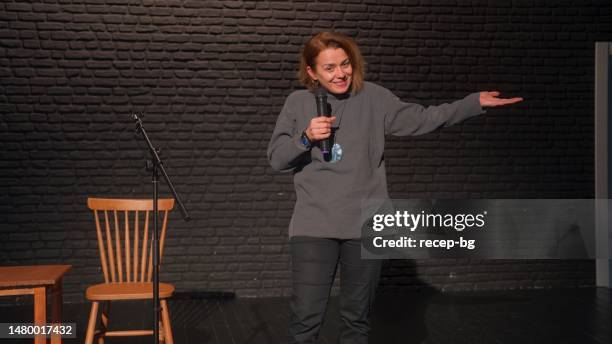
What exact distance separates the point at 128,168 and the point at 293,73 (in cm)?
142

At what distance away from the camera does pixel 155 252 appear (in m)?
2.56

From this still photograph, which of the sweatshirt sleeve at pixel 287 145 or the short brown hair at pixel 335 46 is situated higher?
the short brown hair at pixel 335 46

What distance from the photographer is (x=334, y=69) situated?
2.13 metres

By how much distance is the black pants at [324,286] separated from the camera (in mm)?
2080

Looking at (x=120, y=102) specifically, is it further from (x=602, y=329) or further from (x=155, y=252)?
(x=602, y=329)

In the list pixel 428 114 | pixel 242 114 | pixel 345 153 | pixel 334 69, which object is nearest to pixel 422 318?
pixel 242 114

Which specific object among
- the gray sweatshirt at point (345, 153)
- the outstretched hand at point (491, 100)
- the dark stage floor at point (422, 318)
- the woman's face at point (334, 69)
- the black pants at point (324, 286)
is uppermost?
the woman's face at point (334, 69)

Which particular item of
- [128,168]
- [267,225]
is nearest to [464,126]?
[267,225]

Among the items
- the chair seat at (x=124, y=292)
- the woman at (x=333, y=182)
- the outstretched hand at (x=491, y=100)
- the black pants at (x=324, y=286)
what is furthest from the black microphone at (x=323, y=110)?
the chair seat at (x=124, y=292)

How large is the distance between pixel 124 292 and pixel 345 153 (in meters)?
1.50

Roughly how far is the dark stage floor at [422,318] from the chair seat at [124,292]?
0.59m

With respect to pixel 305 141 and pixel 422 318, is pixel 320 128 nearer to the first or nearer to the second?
pixel 305 141

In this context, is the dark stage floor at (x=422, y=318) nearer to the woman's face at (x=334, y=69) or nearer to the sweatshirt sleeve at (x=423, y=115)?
the sweatshirt sleeve at (x=423, y=115)

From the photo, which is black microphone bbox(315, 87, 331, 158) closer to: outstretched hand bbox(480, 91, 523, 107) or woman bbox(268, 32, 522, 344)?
woman bbox(268, 32, 522, 344)
